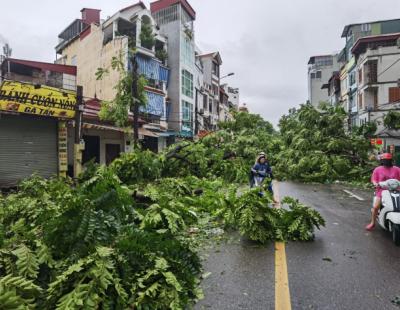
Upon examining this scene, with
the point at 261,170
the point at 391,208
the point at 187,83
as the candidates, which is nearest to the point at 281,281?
the point at 391,208

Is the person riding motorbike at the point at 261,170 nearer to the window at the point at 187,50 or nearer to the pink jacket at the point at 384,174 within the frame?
the pink jacket at the point at 384,174

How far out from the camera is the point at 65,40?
3544 centimetres

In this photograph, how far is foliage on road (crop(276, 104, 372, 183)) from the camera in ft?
54.4

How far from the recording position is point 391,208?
560 centimetres

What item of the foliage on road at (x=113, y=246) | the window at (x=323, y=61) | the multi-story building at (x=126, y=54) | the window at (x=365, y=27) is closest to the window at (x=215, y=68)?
the multi-story building at (x=126, y=54)

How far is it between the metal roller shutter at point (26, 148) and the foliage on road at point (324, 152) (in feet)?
40.2

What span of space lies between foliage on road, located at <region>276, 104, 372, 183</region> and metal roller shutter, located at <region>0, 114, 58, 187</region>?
1226cm

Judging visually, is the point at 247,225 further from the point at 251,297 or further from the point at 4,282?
the point at 4,282

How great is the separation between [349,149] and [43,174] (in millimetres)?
16507

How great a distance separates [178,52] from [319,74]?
46157mm

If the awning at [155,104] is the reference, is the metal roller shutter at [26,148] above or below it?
below

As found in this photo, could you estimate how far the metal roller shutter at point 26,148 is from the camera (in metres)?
13.5

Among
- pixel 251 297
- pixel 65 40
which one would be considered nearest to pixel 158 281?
pixel 251 297

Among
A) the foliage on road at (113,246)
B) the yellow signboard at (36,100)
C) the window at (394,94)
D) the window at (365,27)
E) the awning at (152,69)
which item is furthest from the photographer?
the window at (365,27)
